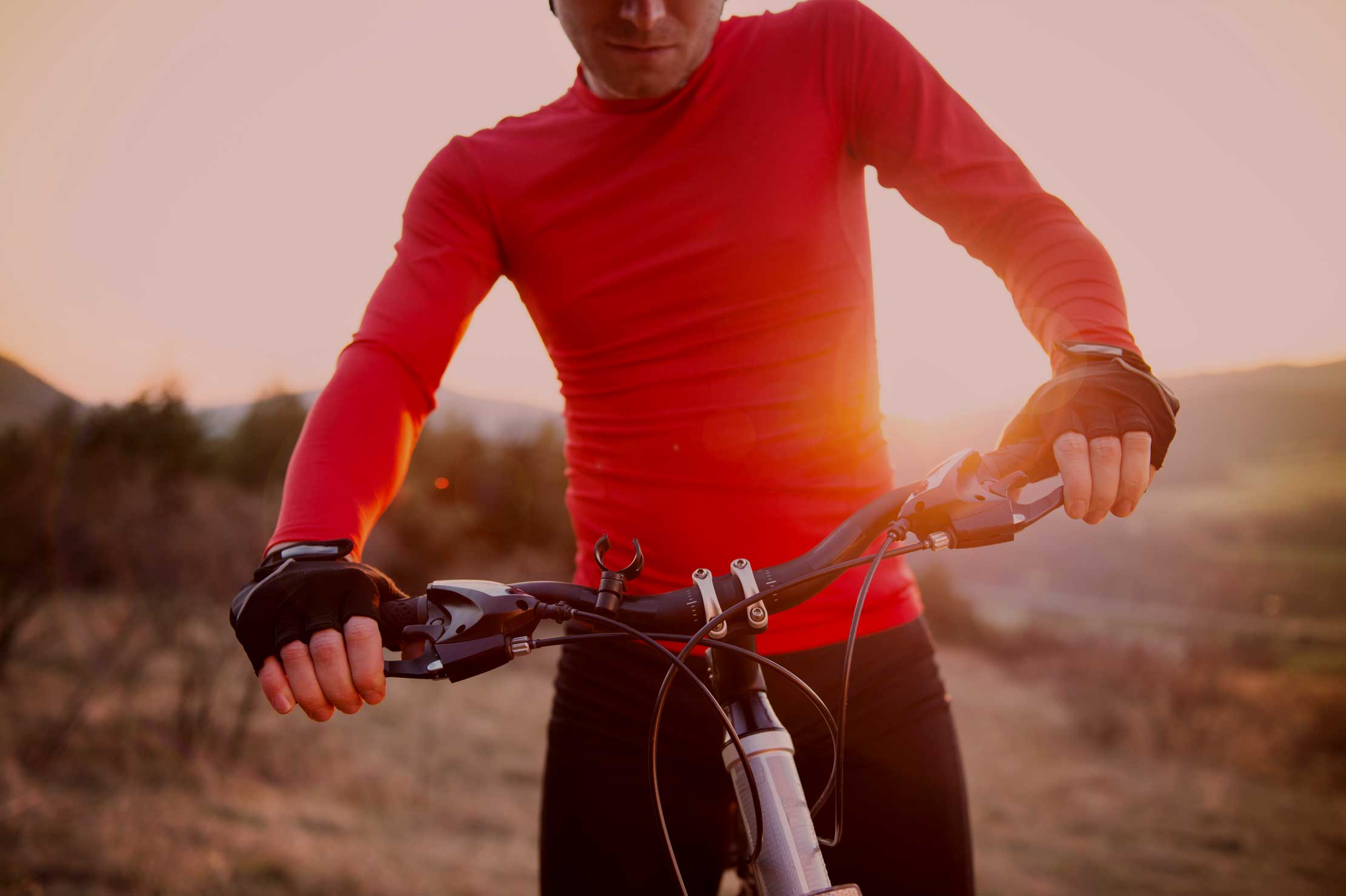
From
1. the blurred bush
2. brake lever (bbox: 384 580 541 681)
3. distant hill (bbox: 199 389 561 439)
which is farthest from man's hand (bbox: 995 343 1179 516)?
distant hill (bbox: 199 389 561 439)

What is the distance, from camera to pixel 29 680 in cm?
1091

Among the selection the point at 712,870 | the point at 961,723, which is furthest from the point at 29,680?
the point at 961,723

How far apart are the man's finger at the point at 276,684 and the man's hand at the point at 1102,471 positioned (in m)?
1.04

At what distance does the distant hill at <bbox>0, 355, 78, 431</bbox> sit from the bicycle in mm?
8830

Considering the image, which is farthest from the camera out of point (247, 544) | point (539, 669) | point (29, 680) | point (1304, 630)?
point (1304, 630)

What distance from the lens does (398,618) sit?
3.37 ft

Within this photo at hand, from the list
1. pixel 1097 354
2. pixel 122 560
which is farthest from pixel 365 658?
pixel 122 560

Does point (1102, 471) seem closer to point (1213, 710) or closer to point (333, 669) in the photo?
point (333, 669)

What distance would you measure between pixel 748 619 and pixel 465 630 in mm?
382

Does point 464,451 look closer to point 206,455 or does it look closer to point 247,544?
point 206,455

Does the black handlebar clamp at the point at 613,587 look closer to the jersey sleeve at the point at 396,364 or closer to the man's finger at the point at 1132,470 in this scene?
the jersey sleeve at the point at 396,364

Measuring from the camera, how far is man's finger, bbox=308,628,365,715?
37.1 inches

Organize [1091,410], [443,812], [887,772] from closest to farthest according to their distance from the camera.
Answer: [1091,410]
[887,772]
[443,812]

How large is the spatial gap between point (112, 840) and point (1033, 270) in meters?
11.5
